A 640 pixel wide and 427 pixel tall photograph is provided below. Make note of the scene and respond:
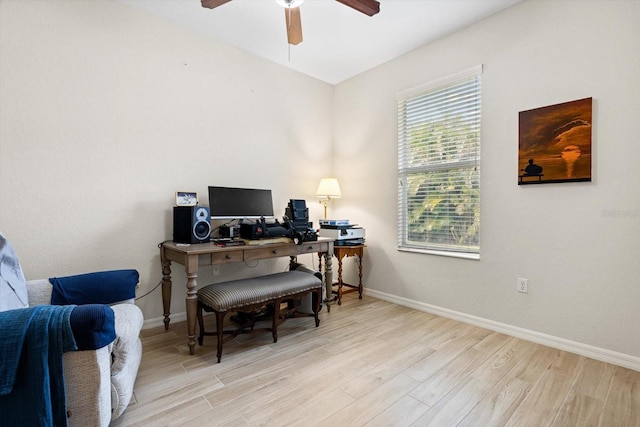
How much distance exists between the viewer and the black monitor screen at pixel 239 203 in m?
2.73

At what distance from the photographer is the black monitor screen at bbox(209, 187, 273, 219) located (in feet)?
8.95

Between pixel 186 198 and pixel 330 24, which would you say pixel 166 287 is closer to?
pixel 186 198

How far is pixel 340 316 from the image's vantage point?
2.91 metres

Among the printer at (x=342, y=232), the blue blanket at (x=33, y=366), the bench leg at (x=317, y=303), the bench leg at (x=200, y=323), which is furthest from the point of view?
the printer at (x=342, y=232)

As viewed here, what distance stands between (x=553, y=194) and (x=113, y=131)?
11.0 feet

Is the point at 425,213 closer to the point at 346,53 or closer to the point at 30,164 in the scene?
the point at 346,53

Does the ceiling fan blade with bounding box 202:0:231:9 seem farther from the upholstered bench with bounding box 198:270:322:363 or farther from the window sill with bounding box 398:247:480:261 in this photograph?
the window sill with bounding box 398:247:480:261

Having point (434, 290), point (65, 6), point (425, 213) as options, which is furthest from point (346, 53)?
point (434, 290)

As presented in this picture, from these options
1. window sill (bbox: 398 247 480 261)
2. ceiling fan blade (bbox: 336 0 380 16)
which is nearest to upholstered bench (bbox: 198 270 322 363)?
window sill (bbox: 398 247 480 261)

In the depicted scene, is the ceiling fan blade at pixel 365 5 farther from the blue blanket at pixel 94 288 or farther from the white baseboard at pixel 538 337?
the white baseboard at pixel 538 337

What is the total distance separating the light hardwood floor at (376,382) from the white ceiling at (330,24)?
2602mm

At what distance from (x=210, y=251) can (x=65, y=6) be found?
2.05 meters

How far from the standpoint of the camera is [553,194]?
227 cm

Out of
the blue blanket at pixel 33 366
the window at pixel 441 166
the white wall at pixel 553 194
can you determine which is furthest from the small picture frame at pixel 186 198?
the white wall at pixel 553 194
